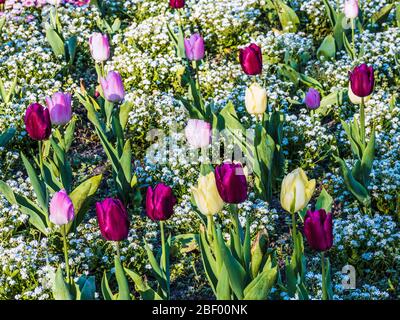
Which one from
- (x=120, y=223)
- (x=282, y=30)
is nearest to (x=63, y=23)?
(x=282, y=30)

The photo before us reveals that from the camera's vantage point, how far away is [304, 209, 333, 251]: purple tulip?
9.31ft

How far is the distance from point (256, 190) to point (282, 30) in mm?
2294

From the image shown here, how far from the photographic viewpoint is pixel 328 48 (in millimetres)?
5699

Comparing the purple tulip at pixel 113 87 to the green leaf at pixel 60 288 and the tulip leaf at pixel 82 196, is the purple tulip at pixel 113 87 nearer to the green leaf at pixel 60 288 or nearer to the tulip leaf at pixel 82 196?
the tulip leaf at pixel 82 196

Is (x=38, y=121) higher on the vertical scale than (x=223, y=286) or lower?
higher

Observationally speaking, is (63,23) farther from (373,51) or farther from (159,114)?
(373,51)

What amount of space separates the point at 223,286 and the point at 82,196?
49.4 inches

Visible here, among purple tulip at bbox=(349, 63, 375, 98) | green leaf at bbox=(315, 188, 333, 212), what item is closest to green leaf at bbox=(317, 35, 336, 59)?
purple tulip at bbox=(349, 63, 375, 98)

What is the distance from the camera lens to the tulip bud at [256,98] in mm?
3867

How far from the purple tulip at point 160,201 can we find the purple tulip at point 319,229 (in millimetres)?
557

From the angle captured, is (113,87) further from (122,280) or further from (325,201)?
(122,280)

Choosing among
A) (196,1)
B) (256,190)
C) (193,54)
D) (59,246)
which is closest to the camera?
(59,246)

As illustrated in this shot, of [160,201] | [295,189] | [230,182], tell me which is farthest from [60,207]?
[295,189]

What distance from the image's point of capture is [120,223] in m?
2.92
